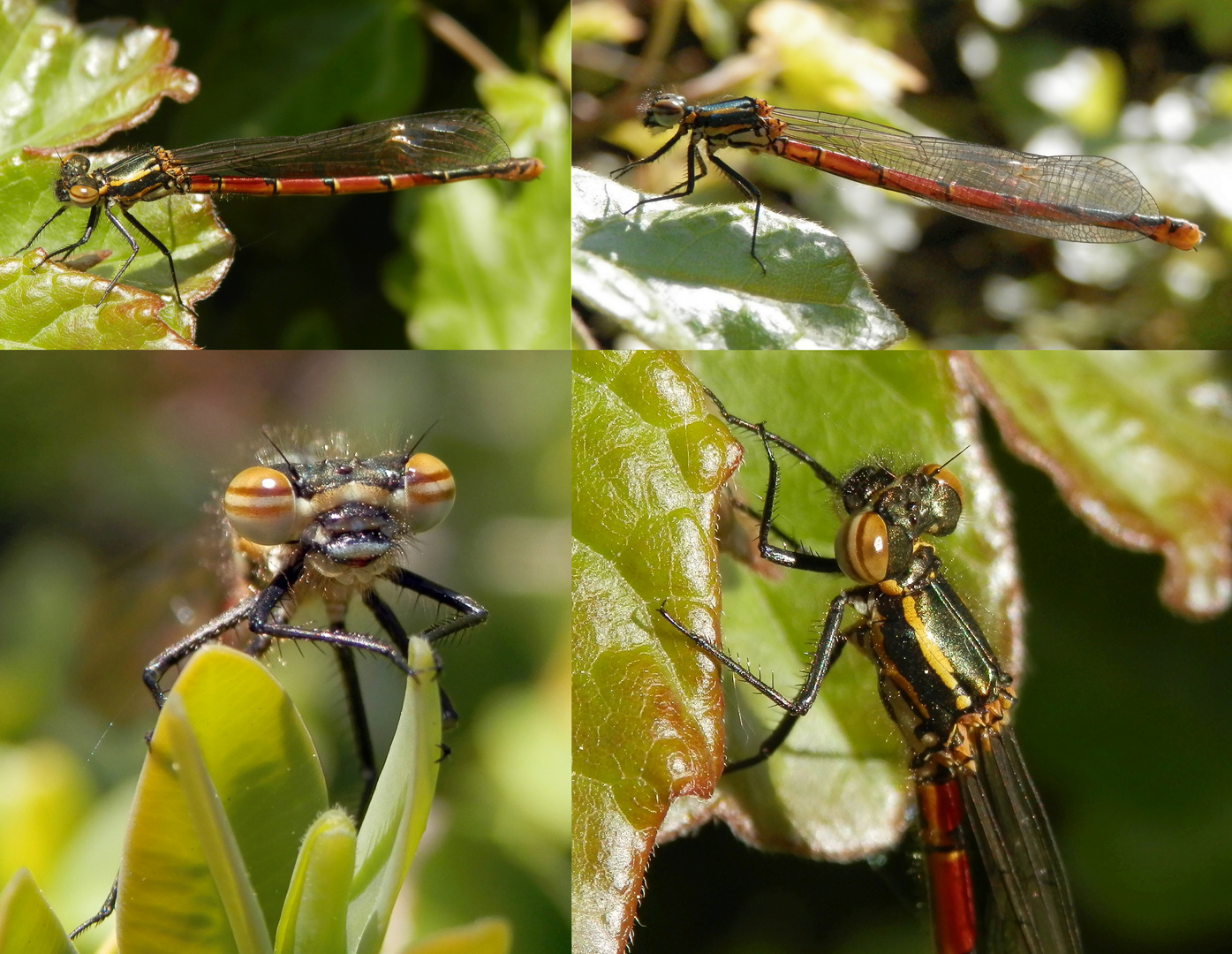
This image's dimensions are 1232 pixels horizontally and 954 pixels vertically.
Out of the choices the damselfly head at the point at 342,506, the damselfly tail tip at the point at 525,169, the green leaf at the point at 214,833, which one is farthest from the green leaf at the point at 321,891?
the damselfly tail tip at the point at 525,169

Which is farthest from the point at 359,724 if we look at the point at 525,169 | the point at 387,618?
the point at 525,169

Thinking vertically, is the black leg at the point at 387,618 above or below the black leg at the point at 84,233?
below

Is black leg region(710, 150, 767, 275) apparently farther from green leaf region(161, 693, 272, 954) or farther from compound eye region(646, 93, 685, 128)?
green leaf region(161, 693, 272, 954)

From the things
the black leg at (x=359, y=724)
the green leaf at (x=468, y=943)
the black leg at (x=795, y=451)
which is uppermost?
the black leg at (x=795, y=451)

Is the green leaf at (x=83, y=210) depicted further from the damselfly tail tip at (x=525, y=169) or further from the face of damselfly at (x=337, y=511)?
the damselfly tail tip at (x=525, y=169)

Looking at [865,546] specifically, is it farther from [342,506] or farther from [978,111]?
[978,111]

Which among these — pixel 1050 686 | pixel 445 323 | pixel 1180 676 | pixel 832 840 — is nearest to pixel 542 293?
pixel 445 323
